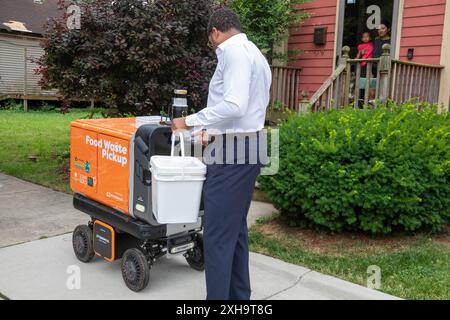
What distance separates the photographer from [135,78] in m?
6.07

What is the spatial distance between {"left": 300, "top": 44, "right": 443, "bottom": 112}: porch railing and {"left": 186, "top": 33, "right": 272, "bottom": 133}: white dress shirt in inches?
138

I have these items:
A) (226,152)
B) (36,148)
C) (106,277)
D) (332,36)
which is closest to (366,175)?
(226,152)

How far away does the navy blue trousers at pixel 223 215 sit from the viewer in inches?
103

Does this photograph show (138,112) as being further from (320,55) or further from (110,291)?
(320,55)

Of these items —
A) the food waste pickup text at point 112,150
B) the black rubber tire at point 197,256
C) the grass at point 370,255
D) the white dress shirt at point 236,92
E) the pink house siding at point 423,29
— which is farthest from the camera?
the pink house siding at point 423,29

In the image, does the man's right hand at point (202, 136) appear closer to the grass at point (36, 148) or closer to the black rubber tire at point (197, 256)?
the black rubber tire at point (197, 256)

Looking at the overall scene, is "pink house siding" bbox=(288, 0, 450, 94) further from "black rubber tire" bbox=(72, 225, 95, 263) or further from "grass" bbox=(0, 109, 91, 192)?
"black rubber tire" bbox=(72, 225, 95, 263)

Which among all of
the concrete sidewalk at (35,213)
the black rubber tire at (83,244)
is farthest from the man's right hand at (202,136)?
the concrete sidewalk at (35,213)

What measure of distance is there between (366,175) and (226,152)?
1.75 m

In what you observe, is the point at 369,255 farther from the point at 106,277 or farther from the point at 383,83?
the point at 383,83

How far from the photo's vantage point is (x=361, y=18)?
8.32 metres

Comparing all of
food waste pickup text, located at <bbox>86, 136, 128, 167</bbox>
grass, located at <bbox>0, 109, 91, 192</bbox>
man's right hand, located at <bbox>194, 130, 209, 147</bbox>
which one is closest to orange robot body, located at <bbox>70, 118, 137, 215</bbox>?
food waste pickup text, located at <bbox>86, 136, 128, 167</bbox>

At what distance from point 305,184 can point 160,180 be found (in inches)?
70.5

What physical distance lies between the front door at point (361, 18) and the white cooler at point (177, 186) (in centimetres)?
624
